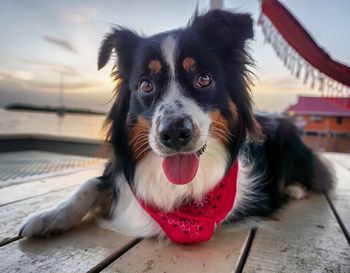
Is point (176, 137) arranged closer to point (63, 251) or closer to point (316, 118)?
point (63, 251)

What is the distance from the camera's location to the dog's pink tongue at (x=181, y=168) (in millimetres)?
1512

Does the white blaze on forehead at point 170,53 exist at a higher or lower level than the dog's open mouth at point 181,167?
higher

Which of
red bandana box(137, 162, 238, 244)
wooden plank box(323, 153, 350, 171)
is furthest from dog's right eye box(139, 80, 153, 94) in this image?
wooden plank box(323, 153, 350, 171)

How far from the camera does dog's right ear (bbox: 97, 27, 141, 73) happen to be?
6.12 feet

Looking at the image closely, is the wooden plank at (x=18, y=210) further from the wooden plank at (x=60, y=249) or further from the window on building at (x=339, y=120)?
the window on building at (x=339, y=120)

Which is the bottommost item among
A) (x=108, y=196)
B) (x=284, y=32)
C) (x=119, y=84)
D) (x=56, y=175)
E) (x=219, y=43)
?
(x=56, y=175)

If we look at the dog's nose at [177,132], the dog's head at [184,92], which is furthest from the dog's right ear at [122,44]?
the dog's nose at [177,132]

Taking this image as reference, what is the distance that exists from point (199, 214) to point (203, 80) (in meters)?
0.69

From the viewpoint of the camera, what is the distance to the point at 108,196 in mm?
1889

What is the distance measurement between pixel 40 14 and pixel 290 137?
3.44 meters

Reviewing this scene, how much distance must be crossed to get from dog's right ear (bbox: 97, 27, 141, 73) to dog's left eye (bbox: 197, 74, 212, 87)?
460mm

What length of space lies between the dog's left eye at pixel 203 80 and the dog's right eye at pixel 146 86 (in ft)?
0.83

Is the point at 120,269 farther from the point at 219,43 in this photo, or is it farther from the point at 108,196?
the point at 219,43

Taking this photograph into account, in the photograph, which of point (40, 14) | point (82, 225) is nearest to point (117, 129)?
point (82, 225)
